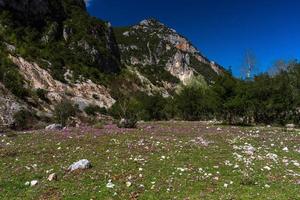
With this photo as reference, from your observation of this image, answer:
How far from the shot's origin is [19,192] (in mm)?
15602

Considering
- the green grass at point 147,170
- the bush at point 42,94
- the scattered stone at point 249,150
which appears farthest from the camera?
the bush at point 42,94

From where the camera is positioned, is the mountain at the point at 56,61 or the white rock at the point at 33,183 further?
the mountain at the point at 56,61

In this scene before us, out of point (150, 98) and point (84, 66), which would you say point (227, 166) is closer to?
point (150, 98)

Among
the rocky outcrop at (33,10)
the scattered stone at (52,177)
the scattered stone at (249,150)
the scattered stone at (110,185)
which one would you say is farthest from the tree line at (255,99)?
the rocky outcrop at (33,10)

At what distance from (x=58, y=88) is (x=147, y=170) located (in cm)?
7255

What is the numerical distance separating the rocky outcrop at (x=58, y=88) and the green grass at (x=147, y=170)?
183 feet

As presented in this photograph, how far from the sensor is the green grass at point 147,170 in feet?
49.6

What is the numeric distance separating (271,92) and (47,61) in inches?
2377

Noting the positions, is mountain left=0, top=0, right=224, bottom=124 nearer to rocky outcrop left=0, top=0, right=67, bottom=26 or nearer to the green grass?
rocky outcrop left=0, top=0, right=67, bottom=26

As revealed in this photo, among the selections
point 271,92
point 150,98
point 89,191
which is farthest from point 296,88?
point 89,191

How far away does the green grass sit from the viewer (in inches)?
595

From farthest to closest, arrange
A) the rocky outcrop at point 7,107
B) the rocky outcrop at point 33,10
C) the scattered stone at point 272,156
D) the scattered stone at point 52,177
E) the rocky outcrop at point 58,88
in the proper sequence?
the rocky outcrop at point 33,10 < the rocky outcrop at point 58,88 < the rocky outcrop at point 7,107 < the scattered stone at point 272,156 < the scattered stone at point 52,177

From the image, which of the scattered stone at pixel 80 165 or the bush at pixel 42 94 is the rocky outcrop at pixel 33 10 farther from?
the scattered stone at pixel 80 165

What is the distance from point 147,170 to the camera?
17.8m
